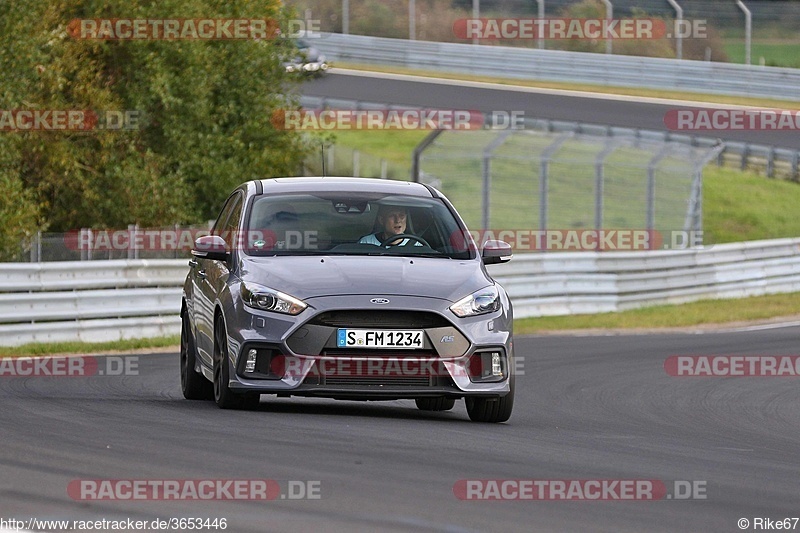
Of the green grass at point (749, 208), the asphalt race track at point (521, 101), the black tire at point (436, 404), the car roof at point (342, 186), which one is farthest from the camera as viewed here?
the asphalt race track at point (521, 101)

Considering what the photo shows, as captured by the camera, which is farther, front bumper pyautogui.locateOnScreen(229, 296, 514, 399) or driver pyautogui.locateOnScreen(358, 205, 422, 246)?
driver pyautogui.locateOnScreen(358, 205, 422, 246)

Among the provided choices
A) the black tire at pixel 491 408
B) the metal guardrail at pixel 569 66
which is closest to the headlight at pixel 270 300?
the black tire at pixel 491 408

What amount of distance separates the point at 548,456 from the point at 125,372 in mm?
6771

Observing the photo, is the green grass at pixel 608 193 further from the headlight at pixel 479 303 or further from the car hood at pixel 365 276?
the headlight at pixel 479 303

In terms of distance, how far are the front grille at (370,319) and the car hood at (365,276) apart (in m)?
0.12

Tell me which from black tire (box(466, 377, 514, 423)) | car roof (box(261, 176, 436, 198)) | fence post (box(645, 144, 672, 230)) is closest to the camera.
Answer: black tire (box(466, 377, 514, 423))

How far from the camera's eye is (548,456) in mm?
8164

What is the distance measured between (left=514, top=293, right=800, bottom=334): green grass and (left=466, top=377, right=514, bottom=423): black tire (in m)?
11.6

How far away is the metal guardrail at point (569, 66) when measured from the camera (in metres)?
41.0

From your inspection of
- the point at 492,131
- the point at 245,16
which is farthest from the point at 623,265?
the point at 245,16

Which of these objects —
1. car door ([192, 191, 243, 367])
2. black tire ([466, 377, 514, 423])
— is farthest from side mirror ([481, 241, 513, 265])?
car door ([192, 191, 243, 367])

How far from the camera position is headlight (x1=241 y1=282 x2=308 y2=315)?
9.32 m

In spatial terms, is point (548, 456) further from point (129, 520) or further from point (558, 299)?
point (558, 299)

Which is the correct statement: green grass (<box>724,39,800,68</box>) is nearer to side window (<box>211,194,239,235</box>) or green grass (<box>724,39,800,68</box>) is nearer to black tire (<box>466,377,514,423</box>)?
side window (<box>211,194,239,235</box>)
